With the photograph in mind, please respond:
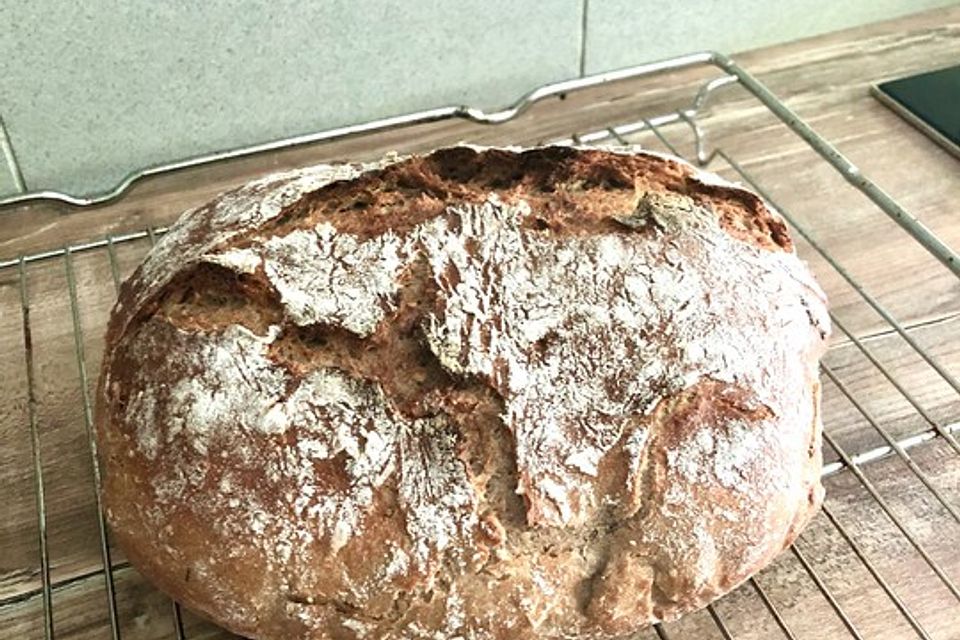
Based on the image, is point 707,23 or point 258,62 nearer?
point 258,62

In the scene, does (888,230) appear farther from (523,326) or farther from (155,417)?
(155,417)

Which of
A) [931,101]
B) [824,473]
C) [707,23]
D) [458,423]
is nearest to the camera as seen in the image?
[458,423]

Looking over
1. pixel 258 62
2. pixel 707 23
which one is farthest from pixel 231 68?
pixel 707 23

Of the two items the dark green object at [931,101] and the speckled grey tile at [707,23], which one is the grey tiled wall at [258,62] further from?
the dark green object at [931,101]

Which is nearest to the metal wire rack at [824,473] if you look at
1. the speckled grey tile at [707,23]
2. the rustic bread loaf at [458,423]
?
the rustic bread loaf at [458,423]

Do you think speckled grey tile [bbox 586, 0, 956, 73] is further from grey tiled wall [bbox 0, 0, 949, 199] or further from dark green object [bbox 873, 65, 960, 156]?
dark green object [bbox 873, 65, 960, 156]

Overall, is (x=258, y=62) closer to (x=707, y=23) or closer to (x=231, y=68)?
(x=231, y=68)
